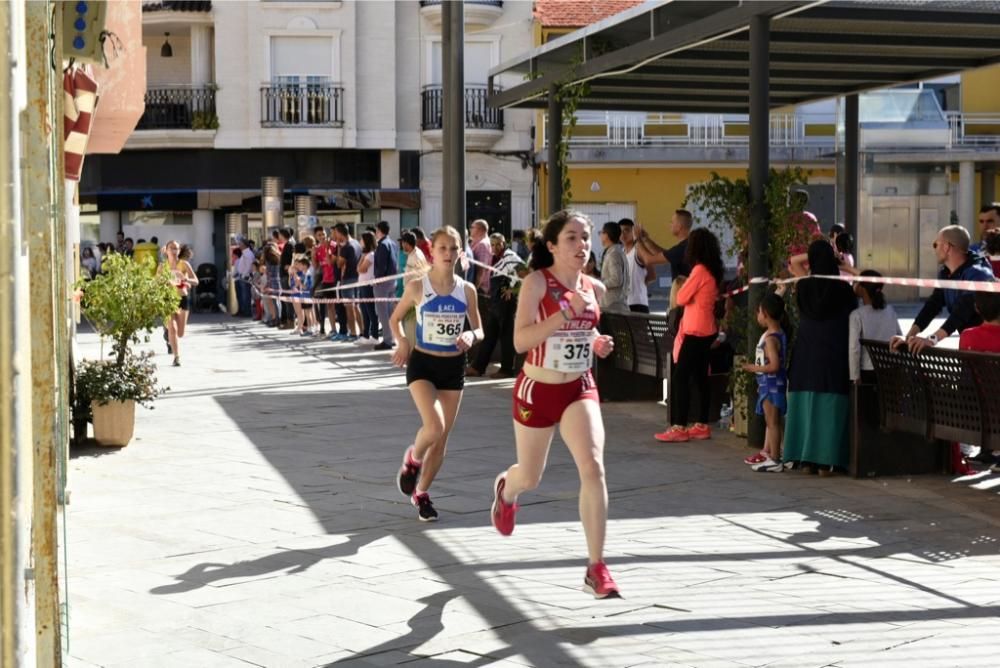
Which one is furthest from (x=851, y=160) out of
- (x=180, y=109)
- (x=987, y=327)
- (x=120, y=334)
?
(x=180, y=109)

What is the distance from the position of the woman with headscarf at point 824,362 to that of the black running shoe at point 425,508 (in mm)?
3006

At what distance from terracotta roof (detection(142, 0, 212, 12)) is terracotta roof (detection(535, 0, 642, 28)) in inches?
356

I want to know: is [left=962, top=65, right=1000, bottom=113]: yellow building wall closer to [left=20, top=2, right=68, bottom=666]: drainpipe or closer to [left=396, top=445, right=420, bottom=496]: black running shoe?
[left=396, top=445, right=420, bottom=496]: black running shoe

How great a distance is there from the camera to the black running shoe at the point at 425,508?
9.24 meters

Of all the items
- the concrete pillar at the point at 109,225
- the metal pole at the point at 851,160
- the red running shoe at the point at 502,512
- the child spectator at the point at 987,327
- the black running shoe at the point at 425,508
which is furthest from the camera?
the concrete pillar at the point at 109,225

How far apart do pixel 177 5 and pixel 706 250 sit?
1250 inches

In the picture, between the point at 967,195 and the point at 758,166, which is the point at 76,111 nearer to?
the point at 758,166

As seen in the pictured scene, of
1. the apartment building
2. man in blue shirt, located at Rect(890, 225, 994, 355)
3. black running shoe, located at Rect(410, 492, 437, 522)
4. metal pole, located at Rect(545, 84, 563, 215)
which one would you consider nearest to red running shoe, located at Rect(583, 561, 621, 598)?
black running shoe, located at Rect(410, 492, 437, 522)

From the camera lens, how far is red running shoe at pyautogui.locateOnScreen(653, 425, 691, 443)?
12.6m

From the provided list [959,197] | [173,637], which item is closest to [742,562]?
[173,637]

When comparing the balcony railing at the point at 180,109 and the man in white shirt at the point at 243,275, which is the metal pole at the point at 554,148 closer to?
the man in white shirt at the point at 243,275

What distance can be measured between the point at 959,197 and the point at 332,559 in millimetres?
34162

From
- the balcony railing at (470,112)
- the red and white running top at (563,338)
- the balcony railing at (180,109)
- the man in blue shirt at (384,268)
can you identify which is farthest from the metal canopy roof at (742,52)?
the balcony railing at (180,109)

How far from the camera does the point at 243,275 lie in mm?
34594
